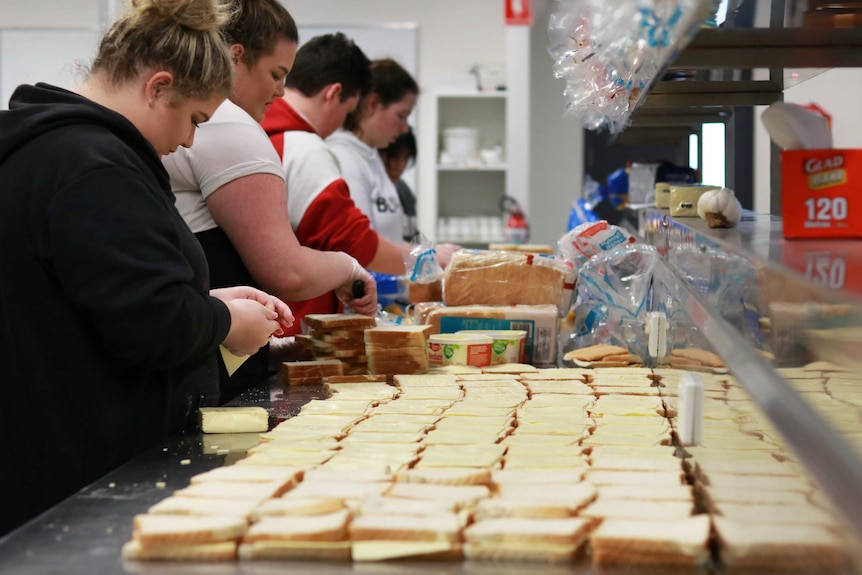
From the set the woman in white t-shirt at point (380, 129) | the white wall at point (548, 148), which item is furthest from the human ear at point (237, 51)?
the white wall at point (548, 148)

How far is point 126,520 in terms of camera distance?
1.31 metres

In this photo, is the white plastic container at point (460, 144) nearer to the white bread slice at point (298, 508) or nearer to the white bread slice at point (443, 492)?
the white bread slice at point (443, 492)

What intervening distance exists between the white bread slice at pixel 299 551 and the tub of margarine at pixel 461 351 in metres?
1.35

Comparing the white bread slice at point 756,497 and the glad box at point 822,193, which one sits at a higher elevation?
the glad box at point 822,193

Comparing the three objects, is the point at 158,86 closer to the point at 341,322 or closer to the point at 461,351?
the point at 341,322

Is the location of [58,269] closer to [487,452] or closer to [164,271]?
[164,271]

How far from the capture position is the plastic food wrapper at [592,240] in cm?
291

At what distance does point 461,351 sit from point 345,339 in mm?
299

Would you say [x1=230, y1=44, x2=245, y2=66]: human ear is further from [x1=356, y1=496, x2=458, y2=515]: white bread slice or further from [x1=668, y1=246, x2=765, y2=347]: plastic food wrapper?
[x1=356, y1=496, x2=458, y2=515]: white bread slice

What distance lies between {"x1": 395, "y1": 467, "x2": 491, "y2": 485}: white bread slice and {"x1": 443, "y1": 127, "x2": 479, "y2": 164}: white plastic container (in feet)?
21.2

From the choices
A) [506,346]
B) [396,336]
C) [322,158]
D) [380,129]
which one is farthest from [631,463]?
[380,129]

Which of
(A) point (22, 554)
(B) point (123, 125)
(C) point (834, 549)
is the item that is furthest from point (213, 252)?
(C) point (834, 549)

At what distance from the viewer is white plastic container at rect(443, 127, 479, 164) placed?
7754 mm

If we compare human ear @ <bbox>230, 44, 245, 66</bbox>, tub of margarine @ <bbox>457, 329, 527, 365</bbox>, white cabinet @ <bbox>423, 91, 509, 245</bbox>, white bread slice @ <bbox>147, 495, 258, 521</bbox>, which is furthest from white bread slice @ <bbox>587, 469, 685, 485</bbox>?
white cabinet @ <bbox>423, 91, 509, 245</bbox>
